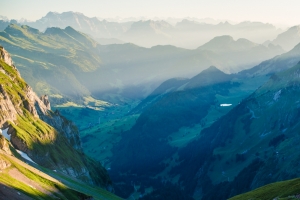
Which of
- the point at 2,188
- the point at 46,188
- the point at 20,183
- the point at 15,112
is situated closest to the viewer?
the point at 2,188

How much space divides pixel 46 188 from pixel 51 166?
240 feet

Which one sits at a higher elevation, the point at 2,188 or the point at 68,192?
the point at 2,188

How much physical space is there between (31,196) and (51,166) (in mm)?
93082

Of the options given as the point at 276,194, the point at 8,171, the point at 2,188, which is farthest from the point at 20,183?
the point at 276,194

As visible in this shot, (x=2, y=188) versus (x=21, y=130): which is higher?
(x=2, y=188)

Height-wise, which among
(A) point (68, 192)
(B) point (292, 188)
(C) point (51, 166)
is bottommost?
(C) point (51, 166)

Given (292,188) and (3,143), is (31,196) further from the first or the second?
(292,188)

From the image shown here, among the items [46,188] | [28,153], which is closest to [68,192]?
[46,188]

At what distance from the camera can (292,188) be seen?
102375 mm

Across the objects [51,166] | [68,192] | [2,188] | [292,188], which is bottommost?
[51,166]

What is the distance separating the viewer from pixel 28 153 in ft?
597

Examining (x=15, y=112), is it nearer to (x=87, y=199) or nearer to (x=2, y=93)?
(x=2, y=93)

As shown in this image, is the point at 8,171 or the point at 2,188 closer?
the point at 2,188

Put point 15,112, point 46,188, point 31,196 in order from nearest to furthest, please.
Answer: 1. point 31,196
2. point 46,188
3. point 15,112
